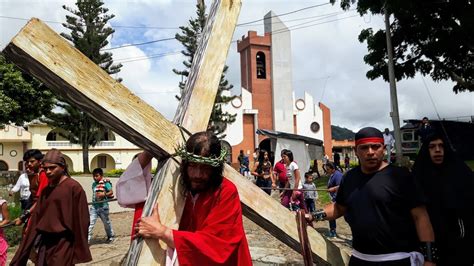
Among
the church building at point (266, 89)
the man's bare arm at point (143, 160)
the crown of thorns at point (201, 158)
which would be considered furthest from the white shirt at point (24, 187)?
the church building at point (266, 89)

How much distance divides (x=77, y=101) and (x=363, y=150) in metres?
1.73

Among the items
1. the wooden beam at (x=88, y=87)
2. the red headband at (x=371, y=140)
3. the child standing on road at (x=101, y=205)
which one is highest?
the wooden beam at (x=88, y=87)

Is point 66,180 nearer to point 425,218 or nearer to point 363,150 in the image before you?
point 363,150

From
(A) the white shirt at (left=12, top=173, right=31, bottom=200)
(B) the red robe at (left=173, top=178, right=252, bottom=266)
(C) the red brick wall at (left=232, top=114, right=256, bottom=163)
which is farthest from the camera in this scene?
(C) the red brick wall at (left=232, top=114, right=256, bottom=163)

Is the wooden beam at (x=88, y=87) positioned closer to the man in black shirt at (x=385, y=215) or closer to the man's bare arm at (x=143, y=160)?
the man's bare arm at (x=143, y=160)

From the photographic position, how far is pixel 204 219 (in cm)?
203

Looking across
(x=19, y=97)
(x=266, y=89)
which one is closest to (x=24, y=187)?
(x=19, y=97)

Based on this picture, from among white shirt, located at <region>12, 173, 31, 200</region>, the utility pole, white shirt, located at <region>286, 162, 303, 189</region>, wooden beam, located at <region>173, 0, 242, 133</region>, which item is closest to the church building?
the utility pole

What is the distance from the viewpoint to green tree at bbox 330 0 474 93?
1099cm

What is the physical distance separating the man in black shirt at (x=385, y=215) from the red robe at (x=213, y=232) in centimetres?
85

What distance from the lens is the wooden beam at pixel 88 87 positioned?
5.82 feet

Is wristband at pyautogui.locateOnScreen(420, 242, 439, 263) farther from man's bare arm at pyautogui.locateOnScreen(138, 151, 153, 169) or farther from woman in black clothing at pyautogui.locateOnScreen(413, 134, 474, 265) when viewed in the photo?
man's bare arm at pyautogui.locateOnScreen(138, 151, 153, 169)

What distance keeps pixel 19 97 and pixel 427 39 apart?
17329 mm

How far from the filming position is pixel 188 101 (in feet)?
7.80
